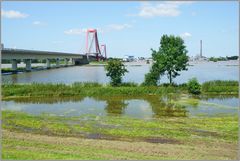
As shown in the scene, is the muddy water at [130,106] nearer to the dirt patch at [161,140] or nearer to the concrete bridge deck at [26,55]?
the dirt patch at [161,140]

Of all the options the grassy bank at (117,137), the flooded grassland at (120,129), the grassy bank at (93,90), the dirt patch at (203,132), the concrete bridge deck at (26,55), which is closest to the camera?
the grassy bank at (117,137)

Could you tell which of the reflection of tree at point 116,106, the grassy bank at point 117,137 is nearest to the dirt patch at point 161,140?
the grassy bank at point 117,137

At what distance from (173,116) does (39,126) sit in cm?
1060

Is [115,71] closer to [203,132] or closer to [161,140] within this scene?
[203,132]

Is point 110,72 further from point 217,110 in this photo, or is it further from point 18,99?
point 217,110

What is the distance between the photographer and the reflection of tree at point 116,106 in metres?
29.7

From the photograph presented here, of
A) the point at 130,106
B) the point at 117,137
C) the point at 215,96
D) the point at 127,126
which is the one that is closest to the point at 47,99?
the point at 130,106

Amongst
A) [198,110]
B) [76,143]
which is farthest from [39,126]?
[198,110]

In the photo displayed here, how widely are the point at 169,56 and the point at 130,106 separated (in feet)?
53.8

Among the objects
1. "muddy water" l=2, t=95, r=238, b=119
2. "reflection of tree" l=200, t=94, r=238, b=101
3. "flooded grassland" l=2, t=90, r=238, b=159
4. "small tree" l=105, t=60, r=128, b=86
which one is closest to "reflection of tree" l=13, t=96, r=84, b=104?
"muddy water" l=2, t=95, r=238, b=119

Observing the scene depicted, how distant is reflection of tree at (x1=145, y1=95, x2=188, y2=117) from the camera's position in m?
28.7

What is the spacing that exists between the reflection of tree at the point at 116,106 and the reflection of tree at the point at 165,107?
9.18 feet

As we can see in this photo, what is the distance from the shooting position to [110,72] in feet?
154

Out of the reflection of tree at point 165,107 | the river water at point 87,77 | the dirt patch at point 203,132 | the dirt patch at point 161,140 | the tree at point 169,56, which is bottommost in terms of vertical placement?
the dirt patch at point 161,140
